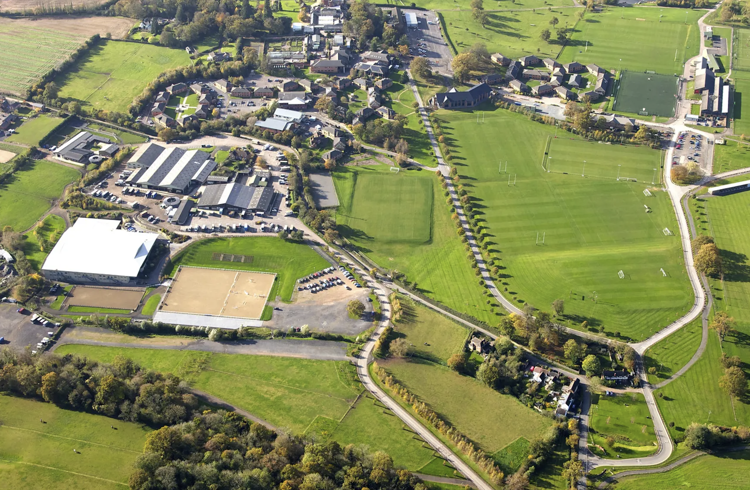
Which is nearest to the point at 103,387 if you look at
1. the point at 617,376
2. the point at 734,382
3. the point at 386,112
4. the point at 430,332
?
the point at 430,332

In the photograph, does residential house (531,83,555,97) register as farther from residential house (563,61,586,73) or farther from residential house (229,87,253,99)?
residential house (229,87,253,99)

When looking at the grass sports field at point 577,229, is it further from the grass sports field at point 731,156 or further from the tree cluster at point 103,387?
the tree cluster at point 103,387

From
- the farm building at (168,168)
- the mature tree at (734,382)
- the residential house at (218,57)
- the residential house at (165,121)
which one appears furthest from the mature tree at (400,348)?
the residential house at (218,57)

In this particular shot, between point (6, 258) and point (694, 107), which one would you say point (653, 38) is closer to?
point (694, 107)

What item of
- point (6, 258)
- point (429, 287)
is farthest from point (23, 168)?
point (429, 287)

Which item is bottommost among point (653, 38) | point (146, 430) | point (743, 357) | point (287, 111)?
point (146, 430)
